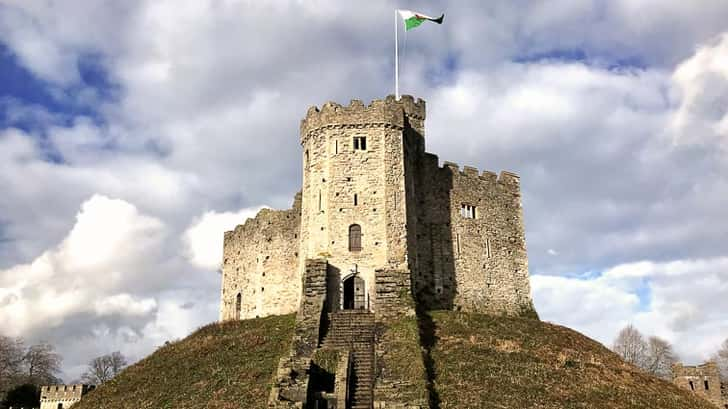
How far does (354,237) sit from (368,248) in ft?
3.51

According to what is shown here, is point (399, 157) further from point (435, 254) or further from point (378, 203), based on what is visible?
point (435, 254)

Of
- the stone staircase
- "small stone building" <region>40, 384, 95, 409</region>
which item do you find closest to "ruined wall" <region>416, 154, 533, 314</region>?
the stone staircase

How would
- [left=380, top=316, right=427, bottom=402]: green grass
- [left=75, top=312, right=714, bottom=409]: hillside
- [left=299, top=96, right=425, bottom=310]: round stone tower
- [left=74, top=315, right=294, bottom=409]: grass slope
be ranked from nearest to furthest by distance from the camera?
[left=380, top=316, right=427, bottom=402]: green grass → [left=75, top=312, right=714, bottom=409]: hillside → [left=74, top=315, right=294, bottom=409]: grass slope → [left=299, top=96, right=425, bottom=310]: round stone tower

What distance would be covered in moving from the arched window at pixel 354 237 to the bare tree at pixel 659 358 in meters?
53.8

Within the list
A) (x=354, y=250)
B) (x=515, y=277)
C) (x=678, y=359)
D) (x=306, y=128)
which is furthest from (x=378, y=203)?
(x=678, y=359)

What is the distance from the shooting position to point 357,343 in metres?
32.2

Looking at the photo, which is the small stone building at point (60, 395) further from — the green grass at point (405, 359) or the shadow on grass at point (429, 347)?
the green grass at point (405, 359)

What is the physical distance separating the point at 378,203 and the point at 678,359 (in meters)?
70.6

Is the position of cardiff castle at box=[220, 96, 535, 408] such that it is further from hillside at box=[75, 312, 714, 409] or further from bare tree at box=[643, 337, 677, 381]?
bare tree at box=[643, 337, 677, 381]

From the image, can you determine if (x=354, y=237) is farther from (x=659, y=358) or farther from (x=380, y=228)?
(x=659, y=358)

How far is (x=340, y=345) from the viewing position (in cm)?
3225

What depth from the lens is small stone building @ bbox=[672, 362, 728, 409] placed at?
49.3 meters

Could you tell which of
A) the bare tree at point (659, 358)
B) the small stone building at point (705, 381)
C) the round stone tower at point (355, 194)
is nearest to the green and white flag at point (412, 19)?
the round stone tower at point (355, 194)

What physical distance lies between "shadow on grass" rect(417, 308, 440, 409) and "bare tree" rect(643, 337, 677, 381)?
51.7m
